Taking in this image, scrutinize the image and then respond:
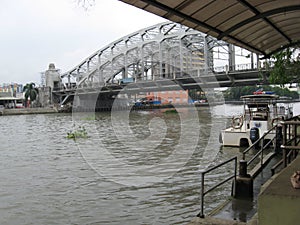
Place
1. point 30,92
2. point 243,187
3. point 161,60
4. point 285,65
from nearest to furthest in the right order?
point 243,187
point 285,65
point 161,60
point 30,92

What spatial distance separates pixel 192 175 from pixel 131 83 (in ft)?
155

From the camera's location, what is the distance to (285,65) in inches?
359

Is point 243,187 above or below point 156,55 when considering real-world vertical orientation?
below

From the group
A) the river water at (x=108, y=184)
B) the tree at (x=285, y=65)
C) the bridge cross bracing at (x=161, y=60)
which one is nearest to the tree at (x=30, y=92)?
the bridge cross bracing at (x=161, y=60)

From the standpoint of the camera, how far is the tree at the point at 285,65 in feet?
29.0

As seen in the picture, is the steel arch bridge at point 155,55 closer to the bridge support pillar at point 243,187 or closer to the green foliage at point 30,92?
the green foliage at point 30,92

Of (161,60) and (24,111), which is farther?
(24,111)

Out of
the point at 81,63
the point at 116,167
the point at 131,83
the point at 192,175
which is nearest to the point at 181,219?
the point at 192,175

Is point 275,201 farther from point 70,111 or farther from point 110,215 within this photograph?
point 70,111

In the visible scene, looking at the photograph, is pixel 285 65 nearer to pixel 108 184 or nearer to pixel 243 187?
pixel 243 187

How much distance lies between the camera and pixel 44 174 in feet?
43.6

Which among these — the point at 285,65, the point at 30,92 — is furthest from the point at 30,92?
the point at 285,65

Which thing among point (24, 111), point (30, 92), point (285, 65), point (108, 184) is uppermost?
point (30, 92)

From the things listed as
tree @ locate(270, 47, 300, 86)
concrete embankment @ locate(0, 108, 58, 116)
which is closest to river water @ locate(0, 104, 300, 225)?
tree @ locate(270, 47, 300, 86)
